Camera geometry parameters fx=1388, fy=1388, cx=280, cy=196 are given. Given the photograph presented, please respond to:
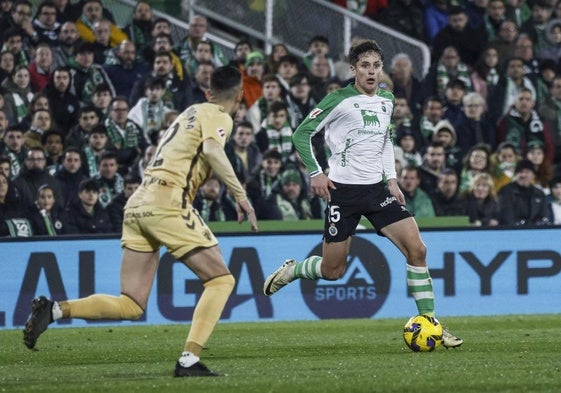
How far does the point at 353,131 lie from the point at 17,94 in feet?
26.3

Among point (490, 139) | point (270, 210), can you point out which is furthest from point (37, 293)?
point (490, 139)

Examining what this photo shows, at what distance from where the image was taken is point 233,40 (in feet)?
74.3

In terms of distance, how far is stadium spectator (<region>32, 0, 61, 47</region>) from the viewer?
765 inches

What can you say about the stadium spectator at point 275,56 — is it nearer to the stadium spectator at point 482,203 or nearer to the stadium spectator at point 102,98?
the stadium spectator at point 102,98

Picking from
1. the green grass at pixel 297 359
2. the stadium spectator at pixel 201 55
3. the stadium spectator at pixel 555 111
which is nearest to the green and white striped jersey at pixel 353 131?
the green grass at pixel 297 359

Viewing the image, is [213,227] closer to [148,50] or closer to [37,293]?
[37,293]

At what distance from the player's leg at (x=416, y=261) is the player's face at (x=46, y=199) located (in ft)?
20.5

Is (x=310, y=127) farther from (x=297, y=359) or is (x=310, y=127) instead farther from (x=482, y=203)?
(x=482, y=203)

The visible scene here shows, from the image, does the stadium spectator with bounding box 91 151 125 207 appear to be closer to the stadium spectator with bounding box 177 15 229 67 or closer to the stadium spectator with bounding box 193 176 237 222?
the stadium spectator with bounding box 193 176 237 222

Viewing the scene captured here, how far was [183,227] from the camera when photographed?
9.31m

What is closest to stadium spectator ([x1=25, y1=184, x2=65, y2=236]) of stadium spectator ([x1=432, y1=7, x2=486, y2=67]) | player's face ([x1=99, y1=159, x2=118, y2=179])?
player's face ([x1=99, y1=159, x2=118, y2=179])

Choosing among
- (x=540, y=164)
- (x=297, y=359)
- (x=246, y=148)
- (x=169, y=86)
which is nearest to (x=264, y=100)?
(x=246, y=148)

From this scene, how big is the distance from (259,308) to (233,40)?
24.8 feet

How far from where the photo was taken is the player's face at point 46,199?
16.6m
